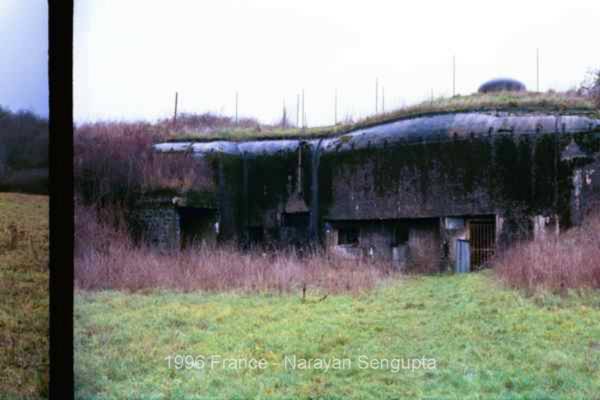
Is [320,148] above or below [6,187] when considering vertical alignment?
above

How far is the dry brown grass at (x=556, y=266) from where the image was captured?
7.54 meters

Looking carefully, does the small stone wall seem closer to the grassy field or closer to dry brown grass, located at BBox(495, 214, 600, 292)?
dry brown grass, located at BBox(495, 214, 600, 292)

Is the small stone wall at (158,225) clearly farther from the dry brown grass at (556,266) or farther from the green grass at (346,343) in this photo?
the dry brown grass at (556,266)

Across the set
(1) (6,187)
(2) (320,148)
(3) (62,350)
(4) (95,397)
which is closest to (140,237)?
(2) (320,148)

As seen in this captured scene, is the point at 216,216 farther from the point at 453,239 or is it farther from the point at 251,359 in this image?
the point at 251,359

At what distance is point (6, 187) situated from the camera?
547cm

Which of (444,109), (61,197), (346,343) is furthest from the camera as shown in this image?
(444,109)

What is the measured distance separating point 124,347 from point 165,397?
123 centimetres

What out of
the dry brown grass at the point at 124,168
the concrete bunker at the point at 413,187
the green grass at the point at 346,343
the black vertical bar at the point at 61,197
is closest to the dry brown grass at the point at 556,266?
the green grass at the point at 346,343

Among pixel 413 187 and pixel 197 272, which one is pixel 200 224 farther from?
pixel 413 187

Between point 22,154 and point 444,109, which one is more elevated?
point 444,109

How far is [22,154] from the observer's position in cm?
Result: 538

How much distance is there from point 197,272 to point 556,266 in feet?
17.4

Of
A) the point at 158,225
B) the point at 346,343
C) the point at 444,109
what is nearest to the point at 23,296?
the point at 346,343
